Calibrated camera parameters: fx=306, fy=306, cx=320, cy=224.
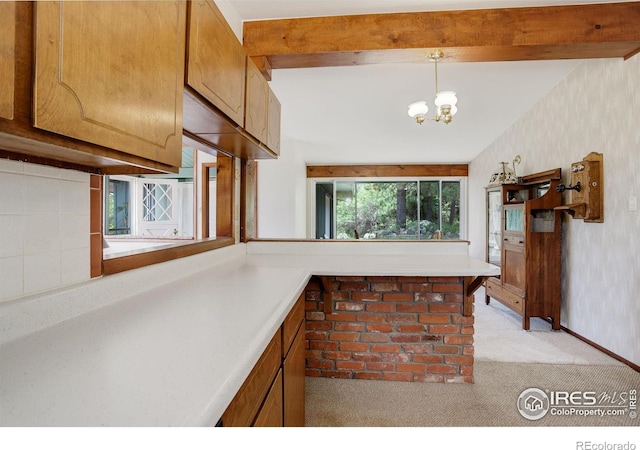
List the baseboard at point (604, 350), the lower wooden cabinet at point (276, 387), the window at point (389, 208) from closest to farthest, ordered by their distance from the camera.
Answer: the lower wooden cabinet at point (276, 387) < the baseboard at point (604, 350) < the window at point (389, 208)

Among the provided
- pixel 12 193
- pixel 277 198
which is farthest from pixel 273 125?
pixel 277 198

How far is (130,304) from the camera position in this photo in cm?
104

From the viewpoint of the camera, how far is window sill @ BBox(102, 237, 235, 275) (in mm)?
1122

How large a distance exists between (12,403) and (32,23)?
2.17 ft

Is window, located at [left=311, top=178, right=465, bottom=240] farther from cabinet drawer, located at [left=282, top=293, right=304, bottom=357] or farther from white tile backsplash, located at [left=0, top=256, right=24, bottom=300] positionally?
white tile backsplash, located at [left=0, top=256, right=24, bottom=300]

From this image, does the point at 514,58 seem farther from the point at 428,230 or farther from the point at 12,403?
the point at 428,230

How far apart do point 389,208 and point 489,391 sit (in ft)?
15.3

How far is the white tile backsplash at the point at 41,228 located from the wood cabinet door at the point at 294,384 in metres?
0.77

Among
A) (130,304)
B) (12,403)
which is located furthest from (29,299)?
(12,403)

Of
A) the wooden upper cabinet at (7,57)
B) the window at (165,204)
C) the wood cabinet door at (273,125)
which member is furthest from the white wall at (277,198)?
the wooden upper cabinet at (7,57)

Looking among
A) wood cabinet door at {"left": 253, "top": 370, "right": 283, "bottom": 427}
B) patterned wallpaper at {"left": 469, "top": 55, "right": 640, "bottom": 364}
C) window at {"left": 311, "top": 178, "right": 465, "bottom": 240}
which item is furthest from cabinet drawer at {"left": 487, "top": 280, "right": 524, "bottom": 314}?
wood cabinet door at {"left": 253, "top": 370, "right": 283, "bottom": 427}

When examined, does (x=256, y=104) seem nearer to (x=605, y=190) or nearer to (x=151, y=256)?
(x=151, y=256)

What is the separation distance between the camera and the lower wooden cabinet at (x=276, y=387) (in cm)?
70

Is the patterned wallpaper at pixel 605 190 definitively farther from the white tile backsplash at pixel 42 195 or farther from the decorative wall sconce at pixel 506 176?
the white tile backsplash at pixel 42 195
